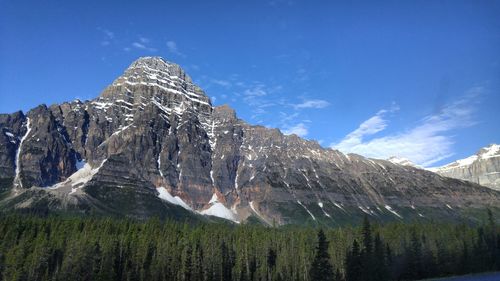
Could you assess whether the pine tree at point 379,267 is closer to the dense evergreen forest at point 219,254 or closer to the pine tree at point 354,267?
the dense evergreen forest at point 219,254

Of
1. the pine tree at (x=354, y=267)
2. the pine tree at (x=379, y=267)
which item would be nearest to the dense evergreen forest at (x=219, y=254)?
the pine tree at (x=379, y=267)

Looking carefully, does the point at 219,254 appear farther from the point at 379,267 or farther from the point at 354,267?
the point at 379,267

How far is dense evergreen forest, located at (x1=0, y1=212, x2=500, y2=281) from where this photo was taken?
14488 cm

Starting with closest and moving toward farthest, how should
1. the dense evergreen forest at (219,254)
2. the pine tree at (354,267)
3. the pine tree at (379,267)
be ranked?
1. the pine tree at (354,267)
2. the pine tree at (379,267)
3. the dense evergreen forest at (219,254)

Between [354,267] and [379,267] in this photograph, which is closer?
[354,267]

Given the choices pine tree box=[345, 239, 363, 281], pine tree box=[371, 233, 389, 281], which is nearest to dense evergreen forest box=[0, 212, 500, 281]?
pine tree box=[371, 233, 389, 281]

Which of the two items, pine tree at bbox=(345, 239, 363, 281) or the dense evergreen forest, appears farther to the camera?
the dense evergreen forest

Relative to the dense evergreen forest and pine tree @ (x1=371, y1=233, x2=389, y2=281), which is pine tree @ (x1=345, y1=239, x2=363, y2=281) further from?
pine tree @ (x1=371, y1=233, x2=389, y2=281)

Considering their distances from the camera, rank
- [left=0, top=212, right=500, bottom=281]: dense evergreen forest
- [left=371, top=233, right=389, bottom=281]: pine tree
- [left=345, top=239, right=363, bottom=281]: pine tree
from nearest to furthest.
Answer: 1. [left=345, top=239, right=363, bottom=281]: pine tree
2. [left=371, top=233, right=389, bottom=281]: pine tree
3. [left=0, top=212, right=500, bottom=281]: dense evergreen forest

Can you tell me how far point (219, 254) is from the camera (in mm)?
172500

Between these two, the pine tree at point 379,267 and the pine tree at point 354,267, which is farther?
the pine tree at point 379,267

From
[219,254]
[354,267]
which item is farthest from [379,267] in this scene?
[219,254]

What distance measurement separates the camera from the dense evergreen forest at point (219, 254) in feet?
475

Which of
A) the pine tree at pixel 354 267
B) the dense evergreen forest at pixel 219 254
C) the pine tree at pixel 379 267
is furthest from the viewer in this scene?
the dense evergreen forest at pixel 219 254
